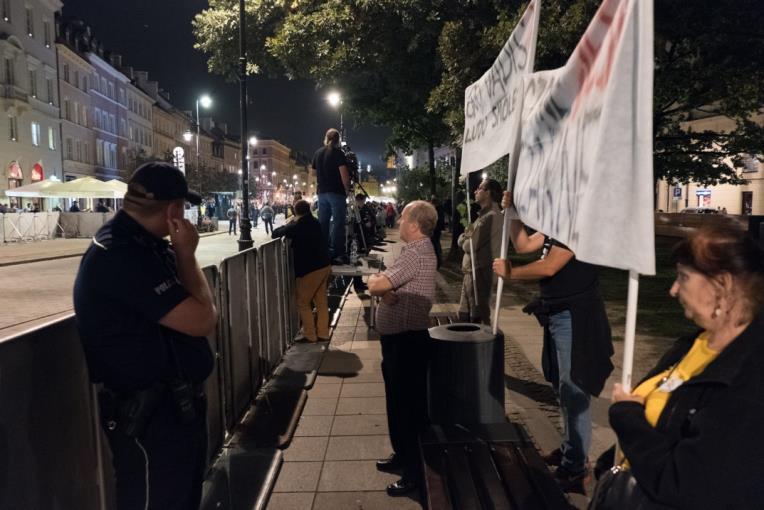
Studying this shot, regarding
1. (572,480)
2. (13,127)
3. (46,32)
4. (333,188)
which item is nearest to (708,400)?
(572,480)

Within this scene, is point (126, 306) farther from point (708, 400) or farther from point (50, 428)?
point (708, 400)

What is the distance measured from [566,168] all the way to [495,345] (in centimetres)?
170

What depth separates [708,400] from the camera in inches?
68.8

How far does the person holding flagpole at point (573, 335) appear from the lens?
12.1 feet

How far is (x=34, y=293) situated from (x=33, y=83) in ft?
118

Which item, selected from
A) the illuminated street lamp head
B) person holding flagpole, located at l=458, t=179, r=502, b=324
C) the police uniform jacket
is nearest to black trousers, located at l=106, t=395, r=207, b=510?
the police uniform jacket

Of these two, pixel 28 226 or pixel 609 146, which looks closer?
pixel 609 146

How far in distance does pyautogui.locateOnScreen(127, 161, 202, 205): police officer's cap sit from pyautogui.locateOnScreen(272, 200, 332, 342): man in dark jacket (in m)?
5.40

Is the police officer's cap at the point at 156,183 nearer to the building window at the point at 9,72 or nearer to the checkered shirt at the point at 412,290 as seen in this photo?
the checkered shirt at the point at 412,290

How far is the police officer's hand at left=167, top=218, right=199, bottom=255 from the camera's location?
2.50 meters

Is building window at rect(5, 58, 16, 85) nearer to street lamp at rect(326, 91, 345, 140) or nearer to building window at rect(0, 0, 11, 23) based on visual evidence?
building window at rect(0, 0, 11, 23)

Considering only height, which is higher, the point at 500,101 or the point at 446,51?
the point at 446,51

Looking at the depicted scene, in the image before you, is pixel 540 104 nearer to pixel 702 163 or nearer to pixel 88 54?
pixel 702 163

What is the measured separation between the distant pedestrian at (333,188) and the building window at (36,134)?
40692 millimetres
